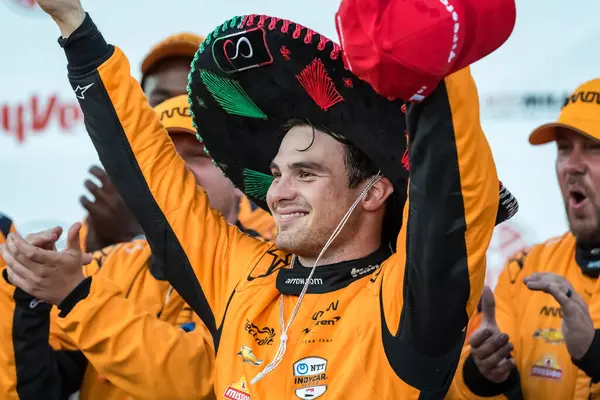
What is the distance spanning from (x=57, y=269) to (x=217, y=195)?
734mm

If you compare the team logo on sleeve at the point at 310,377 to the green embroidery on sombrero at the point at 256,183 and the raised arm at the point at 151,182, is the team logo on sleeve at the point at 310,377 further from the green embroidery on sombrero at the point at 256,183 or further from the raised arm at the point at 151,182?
the green embroidery on sombrero at the point at 256,183

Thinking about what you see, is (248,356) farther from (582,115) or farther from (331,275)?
(582,115)

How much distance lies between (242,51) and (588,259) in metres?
1.26

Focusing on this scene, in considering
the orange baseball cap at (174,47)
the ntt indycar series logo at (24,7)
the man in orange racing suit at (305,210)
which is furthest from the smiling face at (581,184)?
the ntt indycar series logo at (24,7)

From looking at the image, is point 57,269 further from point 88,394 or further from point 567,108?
point 567,108

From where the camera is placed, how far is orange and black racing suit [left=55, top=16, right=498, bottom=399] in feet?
4.95

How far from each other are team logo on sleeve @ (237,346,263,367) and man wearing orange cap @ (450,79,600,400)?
2.24 feet

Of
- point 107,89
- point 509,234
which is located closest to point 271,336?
point 107,89

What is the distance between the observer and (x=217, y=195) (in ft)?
8.96

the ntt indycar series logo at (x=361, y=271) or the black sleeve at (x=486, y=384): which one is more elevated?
the ntt indycar series logo at (x=361, y=271)

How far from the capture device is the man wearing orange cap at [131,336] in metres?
2.12

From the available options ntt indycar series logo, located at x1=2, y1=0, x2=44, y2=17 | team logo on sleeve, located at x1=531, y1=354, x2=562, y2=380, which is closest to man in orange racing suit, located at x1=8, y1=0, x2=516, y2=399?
team logo on sleeve, located at x1=531, y1=354, x2=562, y2=380

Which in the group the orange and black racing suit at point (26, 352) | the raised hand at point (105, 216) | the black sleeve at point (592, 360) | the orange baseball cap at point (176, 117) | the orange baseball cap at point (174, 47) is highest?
the orange baseball cap at point (174, 47)

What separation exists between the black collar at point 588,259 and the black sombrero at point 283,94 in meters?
0.80
